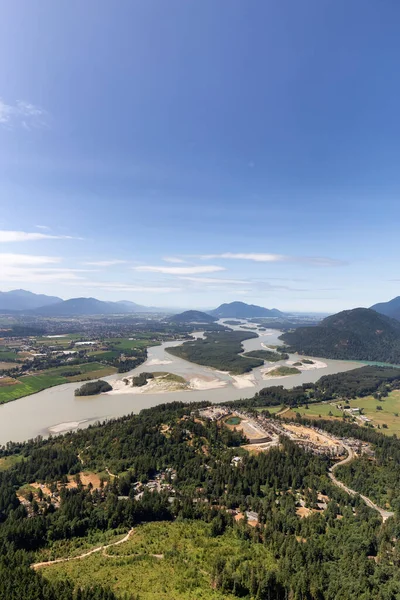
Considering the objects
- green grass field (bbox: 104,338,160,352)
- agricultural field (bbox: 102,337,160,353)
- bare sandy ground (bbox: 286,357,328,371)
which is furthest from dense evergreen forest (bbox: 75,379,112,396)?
bare sandy ground (bbox: 286,357,328,371)

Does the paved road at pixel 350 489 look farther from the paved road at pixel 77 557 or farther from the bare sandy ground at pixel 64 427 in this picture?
the bare sandy ground at pixel 64 427

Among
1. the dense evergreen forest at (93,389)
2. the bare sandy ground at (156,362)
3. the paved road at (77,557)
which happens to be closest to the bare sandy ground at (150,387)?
the dense evergreen forest at (93,389)

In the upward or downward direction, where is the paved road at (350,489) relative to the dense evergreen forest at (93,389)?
upward

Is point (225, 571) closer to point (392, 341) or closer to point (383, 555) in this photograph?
point (383, 555)

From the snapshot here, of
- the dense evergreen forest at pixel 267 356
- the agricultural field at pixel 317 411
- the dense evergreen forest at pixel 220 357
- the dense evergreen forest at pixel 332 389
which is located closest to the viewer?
the agricultural field at pixel 317 411

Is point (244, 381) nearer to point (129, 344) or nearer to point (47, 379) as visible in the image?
point (47, 379)

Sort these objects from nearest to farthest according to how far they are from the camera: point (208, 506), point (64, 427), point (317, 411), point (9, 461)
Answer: point (208, 506) → point (9, 461) → point (64, 427) → point (317, 411)

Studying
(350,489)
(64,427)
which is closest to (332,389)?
(350,489)
